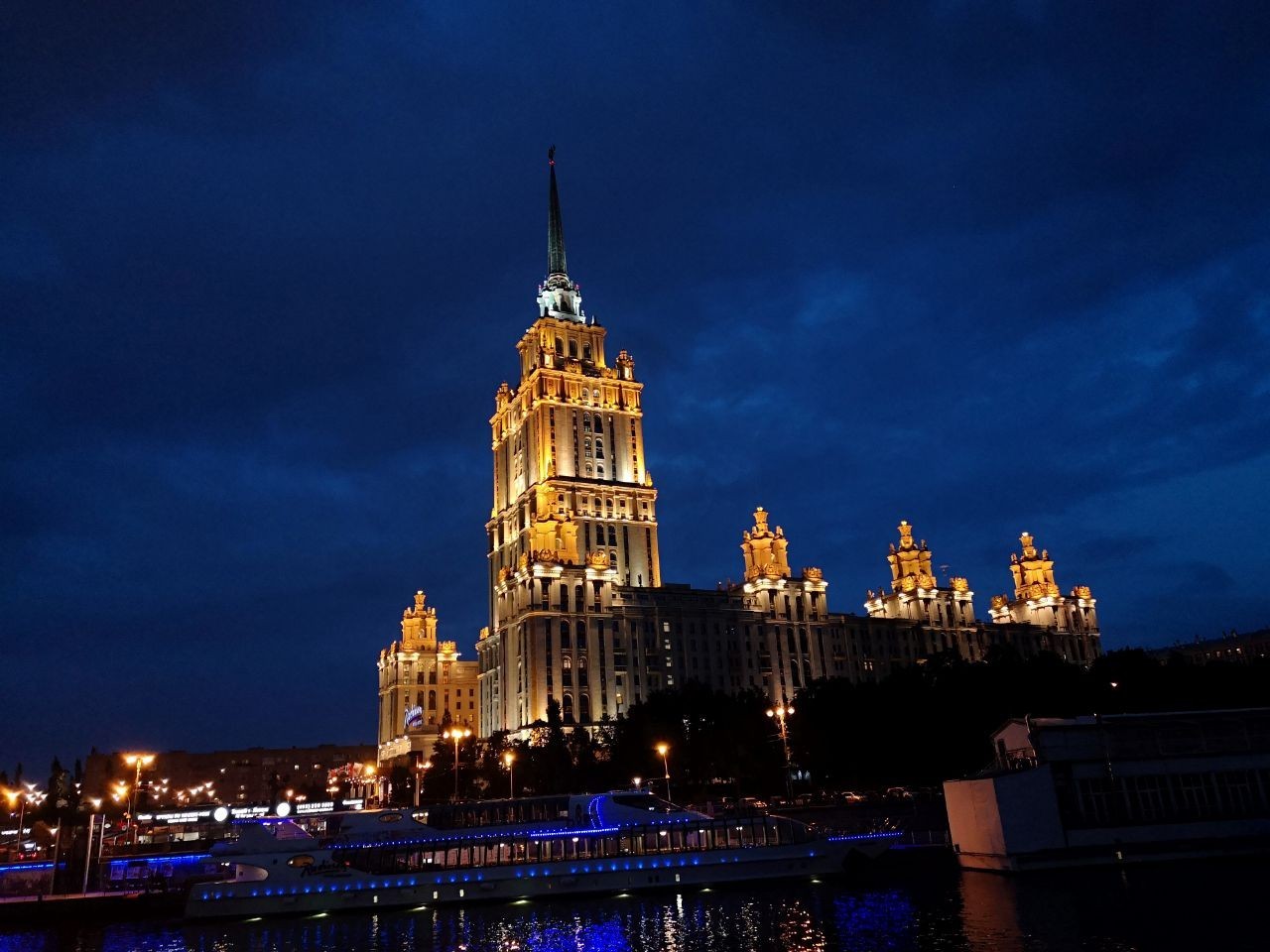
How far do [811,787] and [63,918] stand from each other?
7254 cm

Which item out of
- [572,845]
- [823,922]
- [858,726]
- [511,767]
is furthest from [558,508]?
[823,922]

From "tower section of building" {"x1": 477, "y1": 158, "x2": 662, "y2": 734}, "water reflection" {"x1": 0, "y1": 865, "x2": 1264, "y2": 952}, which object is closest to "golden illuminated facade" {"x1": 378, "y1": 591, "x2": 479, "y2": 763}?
"tower section of building" {"x1": 477, "y1": 158, "x2": 662, "y2": 734}

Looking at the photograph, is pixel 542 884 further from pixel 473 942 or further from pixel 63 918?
pixel 63 918

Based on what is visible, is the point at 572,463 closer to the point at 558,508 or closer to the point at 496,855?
the point at 558,508

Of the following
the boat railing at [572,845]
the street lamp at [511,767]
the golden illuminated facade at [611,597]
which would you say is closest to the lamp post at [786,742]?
the boat railing at [572,845]

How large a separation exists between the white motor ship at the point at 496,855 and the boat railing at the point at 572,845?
6cm

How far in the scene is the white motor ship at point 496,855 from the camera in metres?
61.0

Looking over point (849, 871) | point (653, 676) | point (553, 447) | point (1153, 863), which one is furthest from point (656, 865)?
point (553, 447)

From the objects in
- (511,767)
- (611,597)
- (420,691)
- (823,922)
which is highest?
(611,597)

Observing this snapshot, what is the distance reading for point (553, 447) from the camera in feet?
575

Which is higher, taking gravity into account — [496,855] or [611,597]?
[611,597]

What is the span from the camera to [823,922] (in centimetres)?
4884

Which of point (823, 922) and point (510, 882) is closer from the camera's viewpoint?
point (823, 922)

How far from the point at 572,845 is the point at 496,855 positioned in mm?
4853
